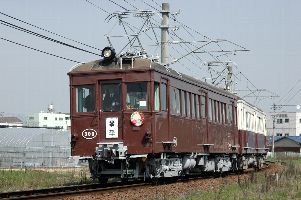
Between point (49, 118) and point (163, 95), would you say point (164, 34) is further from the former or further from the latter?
point (49, 118)

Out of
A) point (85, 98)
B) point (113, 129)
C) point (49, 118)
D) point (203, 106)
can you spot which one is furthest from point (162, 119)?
point (49, 118)

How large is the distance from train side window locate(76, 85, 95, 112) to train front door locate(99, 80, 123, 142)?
28 centimetres

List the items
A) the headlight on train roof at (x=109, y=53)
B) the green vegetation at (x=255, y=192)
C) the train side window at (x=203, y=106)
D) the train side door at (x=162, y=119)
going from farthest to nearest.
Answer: the train side window at (x=203, y=106)
the headlight on train roof at (x=109, y=53)
the train side door at (x=162, y=119)
the green vegetation at (x=255, y=192)

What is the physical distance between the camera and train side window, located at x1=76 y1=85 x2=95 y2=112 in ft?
60.9

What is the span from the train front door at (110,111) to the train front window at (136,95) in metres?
0.26

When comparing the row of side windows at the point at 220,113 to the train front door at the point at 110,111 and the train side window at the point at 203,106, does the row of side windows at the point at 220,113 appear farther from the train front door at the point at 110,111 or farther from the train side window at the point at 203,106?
the train front door at the point at 110,111

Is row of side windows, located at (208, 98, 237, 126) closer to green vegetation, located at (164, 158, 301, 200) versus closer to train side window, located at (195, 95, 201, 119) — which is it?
train side window, located at (195, 95, 201, 119)

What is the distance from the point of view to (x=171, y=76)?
→ 1944 centimetres

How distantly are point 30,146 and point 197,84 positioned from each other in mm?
30547

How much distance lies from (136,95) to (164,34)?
467 inches

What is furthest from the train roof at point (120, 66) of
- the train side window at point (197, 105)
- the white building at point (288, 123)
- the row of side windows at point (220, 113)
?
the white building at point (288, 123)

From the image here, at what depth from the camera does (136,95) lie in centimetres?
1828

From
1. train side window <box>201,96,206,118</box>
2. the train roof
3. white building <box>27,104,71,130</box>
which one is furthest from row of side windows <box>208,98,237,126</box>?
white building <box>27,104,71,130</box>

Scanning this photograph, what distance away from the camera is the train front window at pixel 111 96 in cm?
1830
